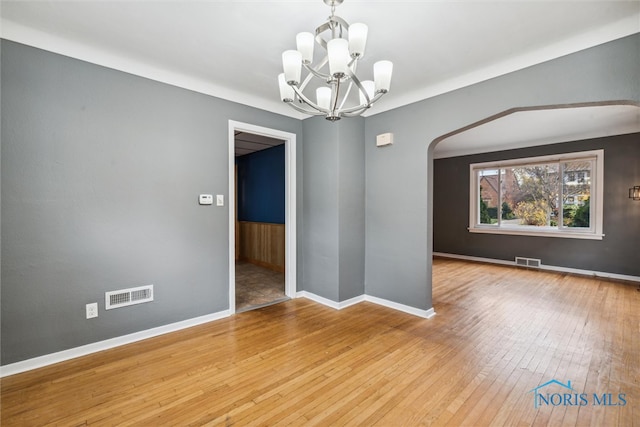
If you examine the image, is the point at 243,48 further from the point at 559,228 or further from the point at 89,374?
the point at 559,228

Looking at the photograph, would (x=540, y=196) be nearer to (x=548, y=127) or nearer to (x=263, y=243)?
(x=548, y=127)

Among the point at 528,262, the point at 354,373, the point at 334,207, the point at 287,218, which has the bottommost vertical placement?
the point at 354,373

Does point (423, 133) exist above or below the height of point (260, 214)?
above

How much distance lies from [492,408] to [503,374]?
1.59 ft

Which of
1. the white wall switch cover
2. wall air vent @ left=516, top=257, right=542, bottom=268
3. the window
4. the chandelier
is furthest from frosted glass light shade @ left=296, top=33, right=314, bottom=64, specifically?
wall air vent @ left=516, top=257, right=542, bottom=268

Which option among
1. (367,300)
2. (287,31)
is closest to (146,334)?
(367,300)

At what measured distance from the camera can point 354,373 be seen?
2186mm

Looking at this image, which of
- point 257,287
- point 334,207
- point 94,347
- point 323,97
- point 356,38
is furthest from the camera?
point 257,287

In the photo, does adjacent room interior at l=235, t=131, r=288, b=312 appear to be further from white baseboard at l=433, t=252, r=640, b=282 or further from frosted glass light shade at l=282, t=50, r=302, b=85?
white baseboard at l=433, t=252, r=640, b=282

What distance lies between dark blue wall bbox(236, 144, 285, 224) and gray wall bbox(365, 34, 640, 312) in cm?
221

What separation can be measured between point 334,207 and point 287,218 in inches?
30.1

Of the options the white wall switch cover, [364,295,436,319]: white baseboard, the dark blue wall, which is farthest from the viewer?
the dark blue wall

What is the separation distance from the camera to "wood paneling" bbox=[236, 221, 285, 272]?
5.58 metres

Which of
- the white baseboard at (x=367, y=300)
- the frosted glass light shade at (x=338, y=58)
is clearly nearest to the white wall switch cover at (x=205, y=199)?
the white baseboard at (x=367, y=300)
